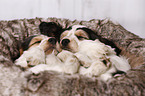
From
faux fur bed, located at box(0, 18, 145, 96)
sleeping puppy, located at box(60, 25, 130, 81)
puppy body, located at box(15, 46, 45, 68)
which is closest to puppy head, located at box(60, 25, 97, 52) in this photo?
sleeping puppy, located at box(60, 25, 130, 81)

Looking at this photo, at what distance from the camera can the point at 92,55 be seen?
126 cm

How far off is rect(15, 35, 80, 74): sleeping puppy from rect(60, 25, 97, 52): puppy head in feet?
0.29

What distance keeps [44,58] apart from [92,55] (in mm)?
366

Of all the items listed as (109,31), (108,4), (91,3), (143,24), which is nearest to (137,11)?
(143,24)

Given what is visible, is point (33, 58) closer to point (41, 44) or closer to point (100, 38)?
point (41, 44)

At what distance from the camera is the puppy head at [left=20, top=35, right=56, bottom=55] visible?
1.33 meters

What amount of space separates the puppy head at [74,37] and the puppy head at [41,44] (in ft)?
0.28

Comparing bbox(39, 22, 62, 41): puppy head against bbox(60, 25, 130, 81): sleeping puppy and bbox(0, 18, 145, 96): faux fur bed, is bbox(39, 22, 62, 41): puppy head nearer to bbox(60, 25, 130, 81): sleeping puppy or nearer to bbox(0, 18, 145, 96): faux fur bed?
bbox(60, 25, 130, 81): sleeping puppy

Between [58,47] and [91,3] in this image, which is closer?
[58,47]

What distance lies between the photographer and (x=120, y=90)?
80 centimetres

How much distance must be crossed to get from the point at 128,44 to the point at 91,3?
1.04 metres

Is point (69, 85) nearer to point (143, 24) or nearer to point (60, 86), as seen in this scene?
point (60, 86)

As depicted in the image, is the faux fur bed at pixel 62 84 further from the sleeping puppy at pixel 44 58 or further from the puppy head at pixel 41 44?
the puppy head at pixel 41 44

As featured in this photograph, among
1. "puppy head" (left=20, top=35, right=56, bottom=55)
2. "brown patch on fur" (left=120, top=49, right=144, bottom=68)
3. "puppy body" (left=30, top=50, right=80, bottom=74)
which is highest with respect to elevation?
"puppy head" (left=20, top=35, right=56, bottom=55)
